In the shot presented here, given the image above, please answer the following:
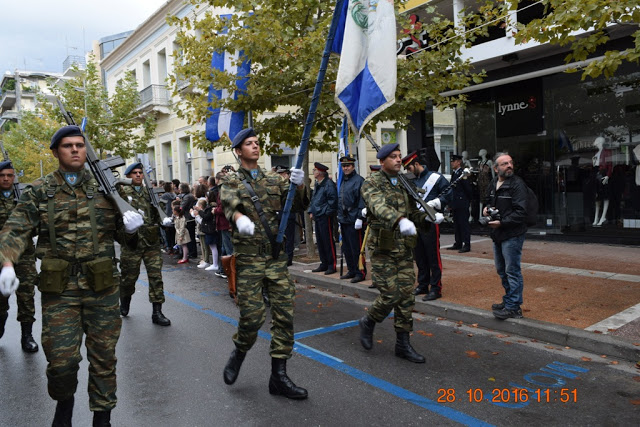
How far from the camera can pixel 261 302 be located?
4.14 metres

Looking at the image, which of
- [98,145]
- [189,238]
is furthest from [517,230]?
[98,145]

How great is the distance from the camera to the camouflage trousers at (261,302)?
410 cm

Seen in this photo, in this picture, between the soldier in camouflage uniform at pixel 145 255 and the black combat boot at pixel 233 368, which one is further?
the soldier in camouflage uniform at pixel 145 255

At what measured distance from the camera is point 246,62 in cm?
1001

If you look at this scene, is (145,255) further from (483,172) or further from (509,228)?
(483,172)

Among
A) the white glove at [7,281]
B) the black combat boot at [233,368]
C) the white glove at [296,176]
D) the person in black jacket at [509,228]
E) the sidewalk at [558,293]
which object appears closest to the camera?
the white glove at [7,281]

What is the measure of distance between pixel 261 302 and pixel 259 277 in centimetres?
21

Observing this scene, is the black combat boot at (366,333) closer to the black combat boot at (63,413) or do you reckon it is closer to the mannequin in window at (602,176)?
the black combat boot at (63,413)

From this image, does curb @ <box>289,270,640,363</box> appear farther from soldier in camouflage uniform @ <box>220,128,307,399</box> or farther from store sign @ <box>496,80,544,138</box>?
store sign @ <box>496,80,544,138</box>

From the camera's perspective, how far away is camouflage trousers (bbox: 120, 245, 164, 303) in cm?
652

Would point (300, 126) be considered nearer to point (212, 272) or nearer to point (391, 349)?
point (212, 272)

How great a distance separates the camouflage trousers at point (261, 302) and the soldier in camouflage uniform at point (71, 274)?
99 centimetres

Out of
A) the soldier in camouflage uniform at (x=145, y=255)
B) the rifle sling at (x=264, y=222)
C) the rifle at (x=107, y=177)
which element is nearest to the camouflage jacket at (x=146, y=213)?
the soldier in camouflage uniform at (x=145, y=255)

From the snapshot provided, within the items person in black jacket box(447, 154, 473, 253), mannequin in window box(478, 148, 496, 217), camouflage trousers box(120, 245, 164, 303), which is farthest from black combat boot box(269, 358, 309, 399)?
mannequin in window box(478, 148, 496, 217)
